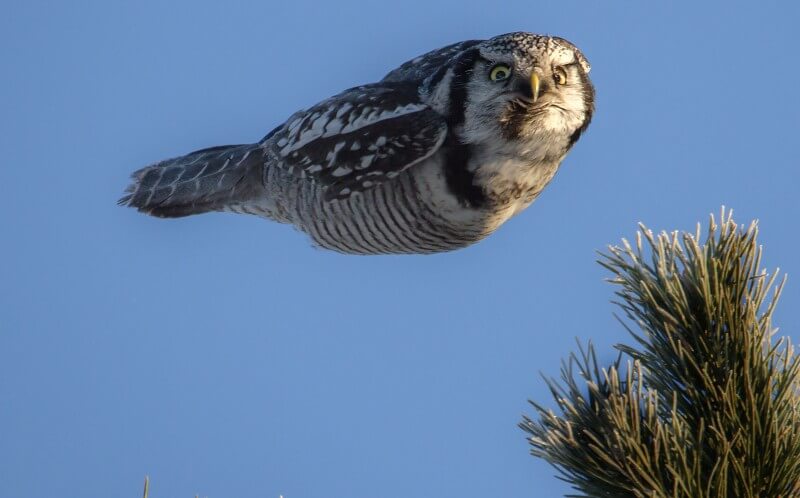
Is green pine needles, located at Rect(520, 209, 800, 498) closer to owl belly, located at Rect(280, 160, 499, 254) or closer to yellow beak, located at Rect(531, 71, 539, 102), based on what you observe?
yellow beak, located at Rect(531, 71, 539, 102)

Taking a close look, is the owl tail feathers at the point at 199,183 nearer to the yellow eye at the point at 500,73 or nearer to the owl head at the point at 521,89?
the owl head at the point at 521,89

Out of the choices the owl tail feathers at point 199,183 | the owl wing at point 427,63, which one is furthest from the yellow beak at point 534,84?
the owl tail feathers at point 199,183

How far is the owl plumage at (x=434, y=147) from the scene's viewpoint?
405cm

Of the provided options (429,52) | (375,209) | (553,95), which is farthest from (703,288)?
(429,52)

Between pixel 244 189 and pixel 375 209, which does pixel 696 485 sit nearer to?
pixel 375 209

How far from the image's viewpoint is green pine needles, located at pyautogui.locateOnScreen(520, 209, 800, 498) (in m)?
2.02

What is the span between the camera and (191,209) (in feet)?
18.9

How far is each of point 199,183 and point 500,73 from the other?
92.8 inches

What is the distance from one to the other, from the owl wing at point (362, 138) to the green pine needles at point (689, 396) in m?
2.16

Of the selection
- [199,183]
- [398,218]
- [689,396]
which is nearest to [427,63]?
[398,218]

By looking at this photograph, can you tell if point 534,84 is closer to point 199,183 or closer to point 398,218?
point 398,218

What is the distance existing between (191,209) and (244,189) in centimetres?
42

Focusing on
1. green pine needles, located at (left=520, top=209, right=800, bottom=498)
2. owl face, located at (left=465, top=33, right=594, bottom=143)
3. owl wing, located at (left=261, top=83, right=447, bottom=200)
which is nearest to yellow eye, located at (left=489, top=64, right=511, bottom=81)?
owl face, located at (left=465, top=33, right=594, bottom=143)

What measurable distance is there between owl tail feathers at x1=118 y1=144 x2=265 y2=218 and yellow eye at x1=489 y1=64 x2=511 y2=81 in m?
1.90
